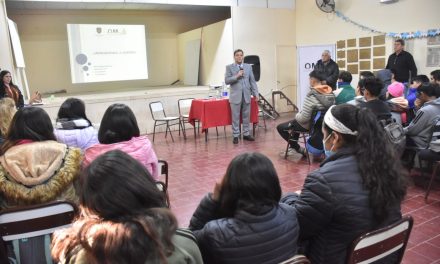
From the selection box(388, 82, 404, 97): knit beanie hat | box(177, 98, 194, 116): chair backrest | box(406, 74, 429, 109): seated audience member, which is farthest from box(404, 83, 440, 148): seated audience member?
box(177, 98, 194, 116): chair backrest

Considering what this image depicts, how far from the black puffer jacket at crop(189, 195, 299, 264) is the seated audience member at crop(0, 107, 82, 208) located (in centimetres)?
93

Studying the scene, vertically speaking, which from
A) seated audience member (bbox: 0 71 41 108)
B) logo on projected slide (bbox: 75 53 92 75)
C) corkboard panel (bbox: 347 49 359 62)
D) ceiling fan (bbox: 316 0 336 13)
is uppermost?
ceiling fan (bbox: 316 0 336 13)

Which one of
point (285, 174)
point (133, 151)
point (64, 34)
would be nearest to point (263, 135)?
point (285, 174)

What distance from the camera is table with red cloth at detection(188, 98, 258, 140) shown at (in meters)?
6.10

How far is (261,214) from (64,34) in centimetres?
906

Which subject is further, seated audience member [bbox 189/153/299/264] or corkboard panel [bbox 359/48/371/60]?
corkboard panel [bbox 359/48/371/60]

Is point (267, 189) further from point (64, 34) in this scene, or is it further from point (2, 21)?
point (64, 34)

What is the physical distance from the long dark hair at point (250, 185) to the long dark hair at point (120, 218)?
1.09 ft

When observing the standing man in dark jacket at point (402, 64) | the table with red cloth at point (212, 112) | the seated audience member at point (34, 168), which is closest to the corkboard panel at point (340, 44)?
the standing man in dark jacket at point (402, 64)

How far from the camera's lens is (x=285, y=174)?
14.0 ft

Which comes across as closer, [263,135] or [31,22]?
[263,135]

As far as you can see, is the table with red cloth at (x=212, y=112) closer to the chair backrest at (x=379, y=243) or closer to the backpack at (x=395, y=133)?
the backpack at (x=395, y=133)

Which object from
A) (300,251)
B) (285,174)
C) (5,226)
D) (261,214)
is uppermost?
(261,214)

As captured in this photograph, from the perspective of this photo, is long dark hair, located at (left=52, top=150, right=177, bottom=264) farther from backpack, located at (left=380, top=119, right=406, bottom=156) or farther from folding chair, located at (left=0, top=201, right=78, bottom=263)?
backpack, located at (left=380, top=119, right=406, bottom=156)
